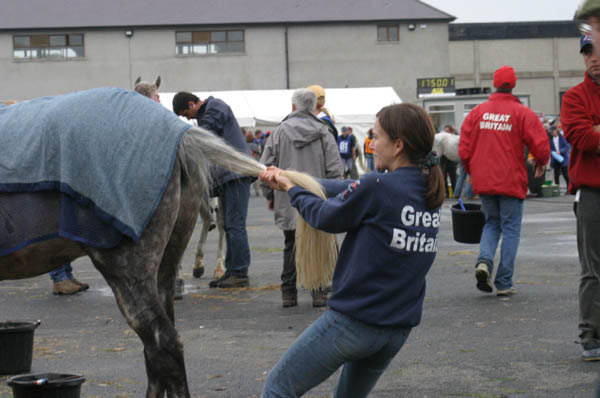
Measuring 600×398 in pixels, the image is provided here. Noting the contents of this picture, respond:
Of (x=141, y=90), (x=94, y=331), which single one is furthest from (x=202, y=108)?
(x=94, y=331)

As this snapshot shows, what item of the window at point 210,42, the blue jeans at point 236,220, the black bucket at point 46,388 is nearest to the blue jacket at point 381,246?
the black bucket at point 46,388

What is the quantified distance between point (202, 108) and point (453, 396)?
5.03 meters

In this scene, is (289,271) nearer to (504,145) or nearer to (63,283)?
(504,145)

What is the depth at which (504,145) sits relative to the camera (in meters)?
8.05

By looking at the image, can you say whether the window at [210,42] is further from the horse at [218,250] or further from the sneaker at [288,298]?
the sneaker at [288,298]

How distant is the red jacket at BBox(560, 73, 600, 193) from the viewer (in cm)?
561

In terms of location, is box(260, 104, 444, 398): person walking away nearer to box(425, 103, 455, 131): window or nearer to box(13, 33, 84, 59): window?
box(425, 103, 455, 131): window

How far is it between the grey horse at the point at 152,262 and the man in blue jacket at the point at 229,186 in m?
4.27

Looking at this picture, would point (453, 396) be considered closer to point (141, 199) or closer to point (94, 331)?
point (141, 199)

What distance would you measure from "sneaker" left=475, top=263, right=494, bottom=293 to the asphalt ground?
12 centimetres

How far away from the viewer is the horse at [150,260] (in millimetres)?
4238

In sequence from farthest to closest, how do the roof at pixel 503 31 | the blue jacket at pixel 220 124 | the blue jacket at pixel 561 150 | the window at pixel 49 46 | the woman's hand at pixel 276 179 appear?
the roof at pixel 503 31, the window at pixel 49 46, the blue jacket at pixel 561 150, the blue jacket at pixel 220 124, the woman's hand at pixel 276 179

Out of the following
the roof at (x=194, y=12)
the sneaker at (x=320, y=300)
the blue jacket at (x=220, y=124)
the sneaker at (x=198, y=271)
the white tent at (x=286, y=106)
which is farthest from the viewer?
the roof at (x=194, y=12)

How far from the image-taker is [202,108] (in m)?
9.03
